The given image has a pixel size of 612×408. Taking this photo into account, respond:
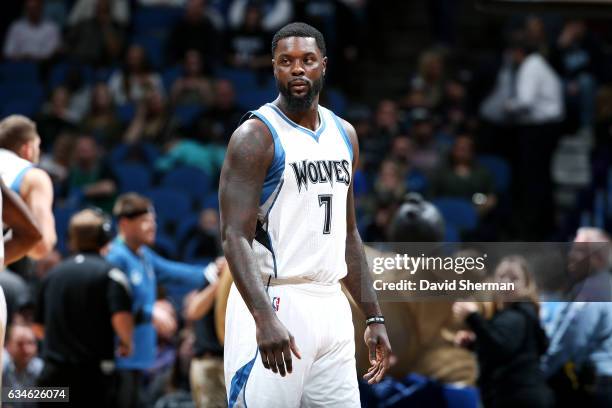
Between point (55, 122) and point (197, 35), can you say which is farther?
point (197, 35)

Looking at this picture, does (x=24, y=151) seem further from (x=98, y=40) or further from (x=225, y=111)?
(x=98, y=40)

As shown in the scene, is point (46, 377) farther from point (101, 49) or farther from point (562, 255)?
point (101, 49)

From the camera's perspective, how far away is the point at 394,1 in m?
16.6

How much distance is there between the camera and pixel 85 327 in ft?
25.1

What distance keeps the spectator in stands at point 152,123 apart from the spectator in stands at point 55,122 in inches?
27.6

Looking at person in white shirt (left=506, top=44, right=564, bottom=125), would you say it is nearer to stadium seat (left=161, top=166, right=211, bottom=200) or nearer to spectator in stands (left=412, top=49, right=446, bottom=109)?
spectator in stands (left=412, top=49, right=446, bottom=109)

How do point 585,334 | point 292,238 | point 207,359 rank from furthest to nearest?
1. point 207,359
2. point 585,334
3. point 292,238

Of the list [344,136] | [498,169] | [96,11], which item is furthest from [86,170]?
[344,136]

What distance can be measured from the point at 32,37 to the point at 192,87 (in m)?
2.53

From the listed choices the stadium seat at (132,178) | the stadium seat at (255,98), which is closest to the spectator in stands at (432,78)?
the stadium seat at (255,98)

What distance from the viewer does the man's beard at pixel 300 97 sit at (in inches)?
190

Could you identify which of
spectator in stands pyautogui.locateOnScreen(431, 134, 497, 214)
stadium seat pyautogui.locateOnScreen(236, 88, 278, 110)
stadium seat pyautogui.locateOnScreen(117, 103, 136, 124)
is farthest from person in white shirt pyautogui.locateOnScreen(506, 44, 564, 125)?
stadium seat pyautogui.locateOnScreen(117, 103, 136, 124)

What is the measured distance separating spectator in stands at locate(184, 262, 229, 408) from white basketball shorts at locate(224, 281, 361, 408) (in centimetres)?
286

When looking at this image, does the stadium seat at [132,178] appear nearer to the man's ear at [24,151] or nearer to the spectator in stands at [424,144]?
the spectator in stands at [424,144]
